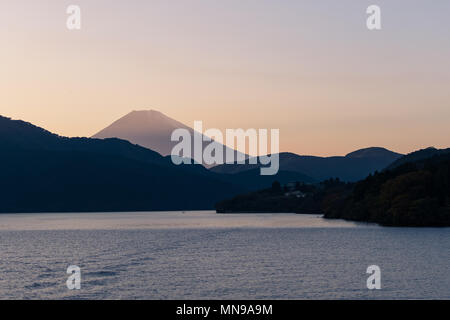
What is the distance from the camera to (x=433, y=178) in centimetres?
19575

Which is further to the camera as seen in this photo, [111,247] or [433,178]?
[433,178]

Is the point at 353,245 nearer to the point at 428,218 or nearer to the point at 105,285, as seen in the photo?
the point at 105,285

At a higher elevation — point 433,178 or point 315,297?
point 433,178

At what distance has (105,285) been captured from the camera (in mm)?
Answer: 65875

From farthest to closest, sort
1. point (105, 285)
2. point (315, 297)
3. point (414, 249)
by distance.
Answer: point (414, 249) < point (105, 285) < point (315, 297)
